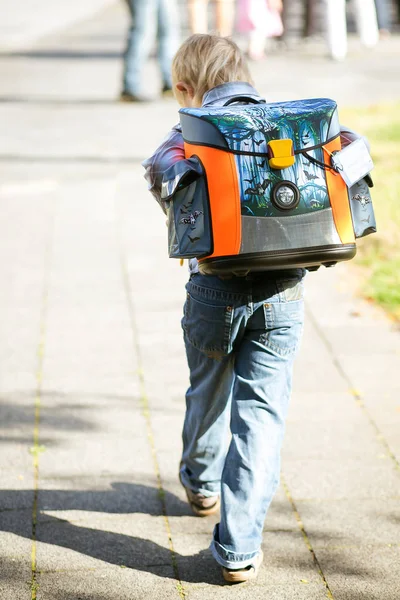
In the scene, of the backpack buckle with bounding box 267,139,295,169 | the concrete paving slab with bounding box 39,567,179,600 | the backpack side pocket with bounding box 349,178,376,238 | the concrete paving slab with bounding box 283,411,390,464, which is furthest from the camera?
the concrete paving slab with bounding box 283,411,390,464

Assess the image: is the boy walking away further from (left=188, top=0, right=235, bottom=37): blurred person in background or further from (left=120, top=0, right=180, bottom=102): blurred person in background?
(left=188, top=0, right=235, bottom=37): blurred person in background

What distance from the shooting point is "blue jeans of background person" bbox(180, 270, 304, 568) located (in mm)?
2875

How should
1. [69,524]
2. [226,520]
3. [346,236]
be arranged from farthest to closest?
[69,524] < [226,520] < [346,236]

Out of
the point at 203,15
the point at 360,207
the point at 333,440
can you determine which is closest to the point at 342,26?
the point at 203,15

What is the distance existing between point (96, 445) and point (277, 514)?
2.95ft

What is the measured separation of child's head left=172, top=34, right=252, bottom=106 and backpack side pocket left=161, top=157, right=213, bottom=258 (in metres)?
0.35

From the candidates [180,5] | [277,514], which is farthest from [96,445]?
[180,5]

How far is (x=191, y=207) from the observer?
268 cm

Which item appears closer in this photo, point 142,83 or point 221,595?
point 221,595

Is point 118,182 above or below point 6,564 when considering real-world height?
above

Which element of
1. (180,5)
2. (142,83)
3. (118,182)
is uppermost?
(180,5)

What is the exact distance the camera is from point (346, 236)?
9.01 ft

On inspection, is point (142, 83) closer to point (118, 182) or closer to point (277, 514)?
point (118, 182)

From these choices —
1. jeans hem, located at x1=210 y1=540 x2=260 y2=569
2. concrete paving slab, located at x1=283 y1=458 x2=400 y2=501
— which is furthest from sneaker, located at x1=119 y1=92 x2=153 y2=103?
jeans hem, located at x1=210 y1=540 x2=260 y2=569
